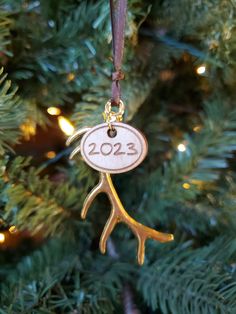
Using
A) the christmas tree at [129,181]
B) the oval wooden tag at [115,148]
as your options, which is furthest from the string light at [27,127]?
the oval wooden tag at [115,148]

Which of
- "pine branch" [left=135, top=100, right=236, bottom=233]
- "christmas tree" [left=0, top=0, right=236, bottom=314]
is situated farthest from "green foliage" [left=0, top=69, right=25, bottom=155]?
"pine branch" [left=135, top=100, right=236, bottom=233]

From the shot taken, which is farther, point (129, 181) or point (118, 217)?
point (129, 181)

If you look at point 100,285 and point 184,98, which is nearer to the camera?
point 100,285

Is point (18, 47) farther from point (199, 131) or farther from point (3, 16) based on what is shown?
point (199, 131)

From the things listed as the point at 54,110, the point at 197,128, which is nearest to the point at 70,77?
the point at 54,110

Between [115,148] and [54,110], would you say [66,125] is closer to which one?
[54,110]

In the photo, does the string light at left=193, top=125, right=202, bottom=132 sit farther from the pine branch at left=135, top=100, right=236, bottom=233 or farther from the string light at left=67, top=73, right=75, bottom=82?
the string light at left=67, top=73, right=75, bottom=82

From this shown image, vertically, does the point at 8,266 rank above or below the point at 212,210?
below

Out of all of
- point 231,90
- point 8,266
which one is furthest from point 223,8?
point 8,266
